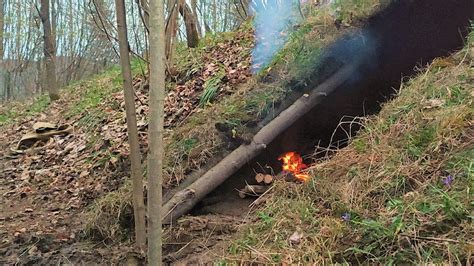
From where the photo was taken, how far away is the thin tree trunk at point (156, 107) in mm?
2332

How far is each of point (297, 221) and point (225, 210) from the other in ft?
3.98

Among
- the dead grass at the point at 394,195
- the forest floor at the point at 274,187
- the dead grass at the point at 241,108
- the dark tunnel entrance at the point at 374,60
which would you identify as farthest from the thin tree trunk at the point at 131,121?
the dark tunnel entrance at the point at 374,60

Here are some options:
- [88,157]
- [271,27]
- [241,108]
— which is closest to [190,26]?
[271,27]

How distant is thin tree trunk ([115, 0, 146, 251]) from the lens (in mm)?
3340

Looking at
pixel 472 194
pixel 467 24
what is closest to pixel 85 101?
pixel 467 24

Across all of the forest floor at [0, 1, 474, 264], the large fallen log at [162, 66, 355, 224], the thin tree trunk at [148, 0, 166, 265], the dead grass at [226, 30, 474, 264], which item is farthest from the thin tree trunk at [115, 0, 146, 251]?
the thin tree trunk at [148, 0, 166, 265]

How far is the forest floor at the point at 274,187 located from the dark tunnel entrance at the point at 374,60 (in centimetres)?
27

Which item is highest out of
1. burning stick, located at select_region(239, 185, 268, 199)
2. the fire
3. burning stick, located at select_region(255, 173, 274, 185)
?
the fire

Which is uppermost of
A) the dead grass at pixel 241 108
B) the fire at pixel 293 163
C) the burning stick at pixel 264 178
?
the dead grass at pixel 241 108

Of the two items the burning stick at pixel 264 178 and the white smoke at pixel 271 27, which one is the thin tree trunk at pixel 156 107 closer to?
the burning stick at pixel 264 178

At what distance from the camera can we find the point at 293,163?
453 centimetres

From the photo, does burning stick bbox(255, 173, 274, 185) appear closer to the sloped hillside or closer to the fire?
the fire

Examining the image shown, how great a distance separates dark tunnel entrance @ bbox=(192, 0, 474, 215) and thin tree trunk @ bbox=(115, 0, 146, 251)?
1.43m

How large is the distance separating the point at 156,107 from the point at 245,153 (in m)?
2.02
